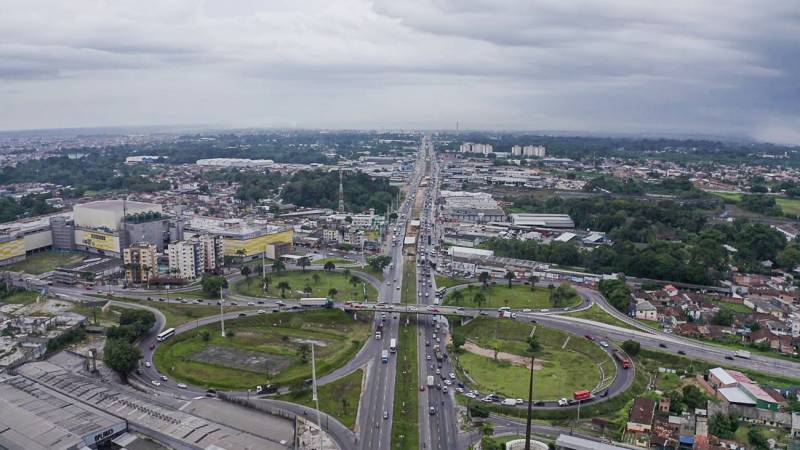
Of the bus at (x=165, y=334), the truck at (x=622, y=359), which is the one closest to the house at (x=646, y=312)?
the truck at (x=622, y=359)

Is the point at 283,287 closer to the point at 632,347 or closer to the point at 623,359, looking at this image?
the point at 623,359

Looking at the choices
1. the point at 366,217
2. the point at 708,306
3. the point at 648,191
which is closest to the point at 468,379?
the point at 708,306

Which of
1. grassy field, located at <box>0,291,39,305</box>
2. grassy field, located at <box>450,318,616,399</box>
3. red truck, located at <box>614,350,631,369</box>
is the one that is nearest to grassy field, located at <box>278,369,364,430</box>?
grassy field, located at <box>450,318,616,399</box>

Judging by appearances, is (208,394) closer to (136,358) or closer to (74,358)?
(136,358)

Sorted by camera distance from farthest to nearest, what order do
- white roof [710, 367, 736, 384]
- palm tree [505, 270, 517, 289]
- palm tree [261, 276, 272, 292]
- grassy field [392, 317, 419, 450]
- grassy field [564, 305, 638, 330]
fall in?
1. palm tree [505, 270, 517, 289]
2. palm tree [261, 276, 272, 292]
3. grassy field [564, 305, 638, 330]
4. white roof [710, 367, 736, 384]
5. grassy field [392, 317, 419, 450]

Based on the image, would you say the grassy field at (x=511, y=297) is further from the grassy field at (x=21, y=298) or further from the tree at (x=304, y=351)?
the grassy field at (x=21, y=298)

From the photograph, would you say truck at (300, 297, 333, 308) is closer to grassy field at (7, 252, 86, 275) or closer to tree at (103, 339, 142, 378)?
tree at (103, 339, 142, 378)
